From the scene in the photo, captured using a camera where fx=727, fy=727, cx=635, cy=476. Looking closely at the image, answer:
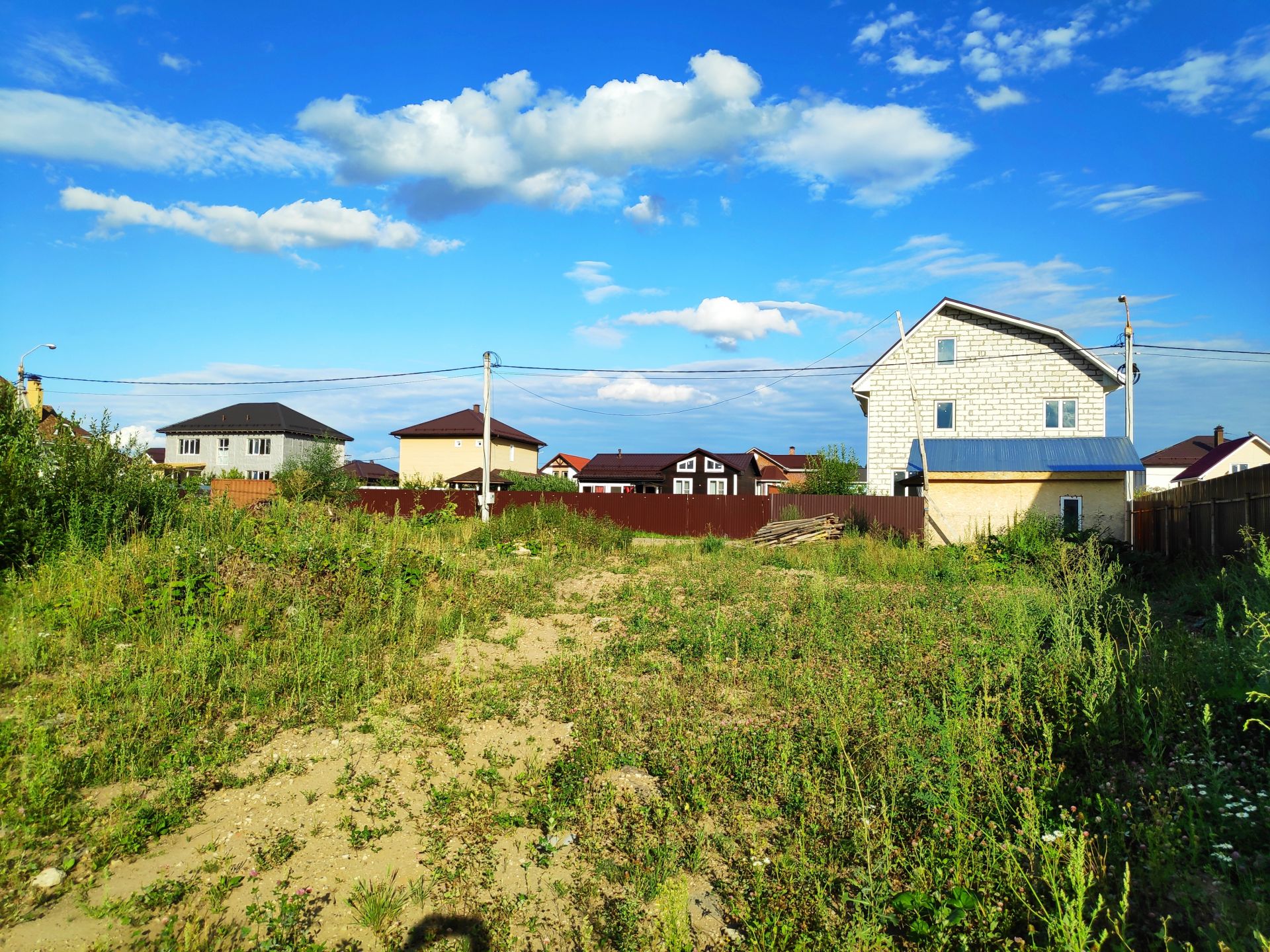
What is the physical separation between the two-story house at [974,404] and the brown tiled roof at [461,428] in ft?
105

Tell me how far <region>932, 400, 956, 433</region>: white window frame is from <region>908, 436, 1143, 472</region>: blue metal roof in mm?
2535

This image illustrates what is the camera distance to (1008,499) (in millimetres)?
20984

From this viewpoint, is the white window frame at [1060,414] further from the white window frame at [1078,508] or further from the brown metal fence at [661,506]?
the brown metal fence at [661,506]

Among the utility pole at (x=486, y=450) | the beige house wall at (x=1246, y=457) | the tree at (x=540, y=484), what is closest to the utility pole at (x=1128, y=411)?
the utility pole at (x=486, y=450)

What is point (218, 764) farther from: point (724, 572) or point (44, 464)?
point (724, 572)

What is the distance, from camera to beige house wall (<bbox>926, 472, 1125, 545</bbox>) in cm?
2058

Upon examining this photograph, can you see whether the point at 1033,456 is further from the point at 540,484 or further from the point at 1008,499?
the point at 540,484

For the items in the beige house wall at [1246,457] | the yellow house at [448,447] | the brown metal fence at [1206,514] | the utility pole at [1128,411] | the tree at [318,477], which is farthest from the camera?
the yellow house at [448,447]

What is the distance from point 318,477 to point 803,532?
2165cm

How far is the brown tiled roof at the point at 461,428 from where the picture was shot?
5356 cm

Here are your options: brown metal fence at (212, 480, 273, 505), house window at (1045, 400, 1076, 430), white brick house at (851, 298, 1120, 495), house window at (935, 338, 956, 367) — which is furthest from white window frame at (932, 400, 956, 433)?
brown metal fence at (212, 480, 273, 505)

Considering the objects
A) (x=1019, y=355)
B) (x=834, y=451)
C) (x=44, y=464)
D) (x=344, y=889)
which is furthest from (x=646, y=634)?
(x=834, y=451)

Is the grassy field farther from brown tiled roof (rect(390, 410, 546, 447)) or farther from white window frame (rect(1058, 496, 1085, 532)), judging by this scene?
brown tiled roof (rect(390, 410, 546, 447))

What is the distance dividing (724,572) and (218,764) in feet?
29.8
